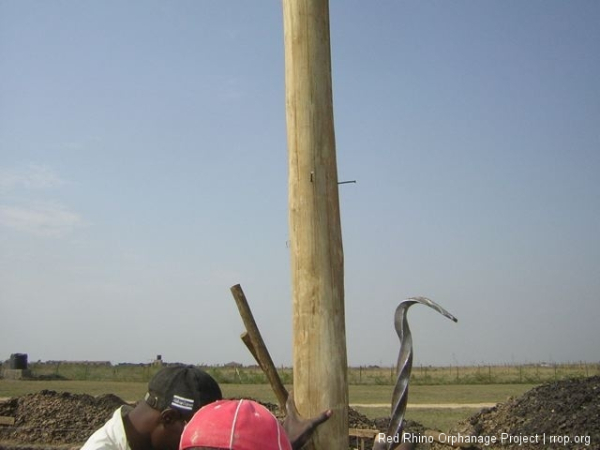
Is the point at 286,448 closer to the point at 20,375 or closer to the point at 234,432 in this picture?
the point at 234,432

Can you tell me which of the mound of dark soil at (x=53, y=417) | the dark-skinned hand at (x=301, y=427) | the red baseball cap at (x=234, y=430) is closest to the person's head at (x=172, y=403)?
the dark-skinned hand at (x=301, y=427)

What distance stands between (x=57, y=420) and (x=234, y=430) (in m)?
15.1

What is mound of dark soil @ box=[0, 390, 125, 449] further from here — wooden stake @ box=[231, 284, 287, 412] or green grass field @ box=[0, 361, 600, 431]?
green grass field @ box=[0, 361, 600, 431]

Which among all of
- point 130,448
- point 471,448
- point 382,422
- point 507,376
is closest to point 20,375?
point 507,376

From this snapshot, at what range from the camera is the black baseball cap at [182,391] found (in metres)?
2.89

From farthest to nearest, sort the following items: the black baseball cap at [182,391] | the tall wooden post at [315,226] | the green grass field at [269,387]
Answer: the green grass field at [269,387] → the tall wooden post at [315,226] → the black baseball cap at [182,391]

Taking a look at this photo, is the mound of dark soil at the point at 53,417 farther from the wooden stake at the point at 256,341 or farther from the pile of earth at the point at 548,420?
the wooden stake at the point at 256,341

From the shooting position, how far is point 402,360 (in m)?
3.36

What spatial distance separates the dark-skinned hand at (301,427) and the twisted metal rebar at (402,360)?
0.29m

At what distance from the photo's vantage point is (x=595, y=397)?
13320 millimetres

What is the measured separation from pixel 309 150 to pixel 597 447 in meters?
9.93

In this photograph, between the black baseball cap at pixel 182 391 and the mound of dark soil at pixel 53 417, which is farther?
the mound of dark soil at pixel 53 417

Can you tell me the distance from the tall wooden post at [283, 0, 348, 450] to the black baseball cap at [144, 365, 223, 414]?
544 millimetres

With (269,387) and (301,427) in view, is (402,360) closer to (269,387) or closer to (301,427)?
(301,427)
